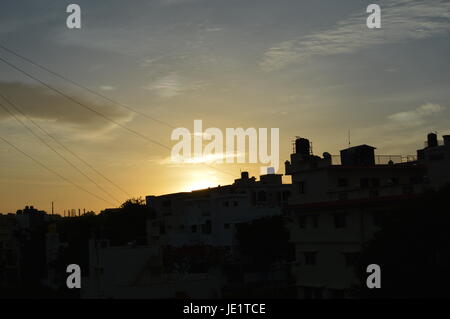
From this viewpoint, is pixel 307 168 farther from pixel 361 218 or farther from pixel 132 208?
pixel 132 208

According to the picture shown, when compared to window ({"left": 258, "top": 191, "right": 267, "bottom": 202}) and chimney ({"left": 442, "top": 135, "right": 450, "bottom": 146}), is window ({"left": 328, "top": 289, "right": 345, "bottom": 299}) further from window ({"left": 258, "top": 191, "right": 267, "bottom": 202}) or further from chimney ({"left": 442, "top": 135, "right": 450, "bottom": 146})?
window ({"left": 258, "top": 191, "right": 267, "bottom": 202})

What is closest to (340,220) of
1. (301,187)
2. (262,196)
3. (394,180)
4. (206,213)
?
(301,187)

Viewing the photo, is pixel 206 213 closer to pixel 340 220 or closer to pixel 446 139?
pixel 340 220

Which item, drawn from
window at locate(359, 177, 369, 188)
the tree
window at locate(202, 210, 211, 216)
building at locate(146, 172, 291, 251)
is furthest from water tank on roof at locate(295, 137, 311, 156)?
window at locate(202, 210, 211, 216)

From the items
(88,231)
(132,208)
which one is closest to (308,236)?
(88,231)

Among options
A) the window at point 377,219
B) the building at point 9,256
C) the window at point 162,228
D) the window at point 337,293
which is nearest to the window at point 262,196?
the window at point 162,228

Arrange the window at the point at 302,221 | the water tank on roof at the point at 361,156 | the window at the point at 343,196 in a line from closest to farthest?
1. the window at the point at 343,196
2. the window at the point at 302,221
3. the water tank on roof at the point at 361,156

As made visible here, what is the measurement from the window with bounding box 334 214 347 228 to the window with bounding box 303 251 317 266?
12.1ft

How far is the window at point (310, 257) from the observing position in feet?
148

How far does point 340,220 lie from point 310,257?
16.5 ft

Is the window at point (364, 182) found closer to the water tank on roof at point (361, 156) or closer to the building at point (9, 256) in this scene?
the water tank on roof at point (361, 156)

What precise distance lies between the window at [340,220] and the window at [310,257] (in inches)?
145

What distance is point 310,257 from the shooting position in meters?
45.8

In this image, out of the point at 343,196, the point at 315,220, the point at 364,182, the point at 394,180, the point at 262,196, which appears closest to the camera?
the point at 343,196
